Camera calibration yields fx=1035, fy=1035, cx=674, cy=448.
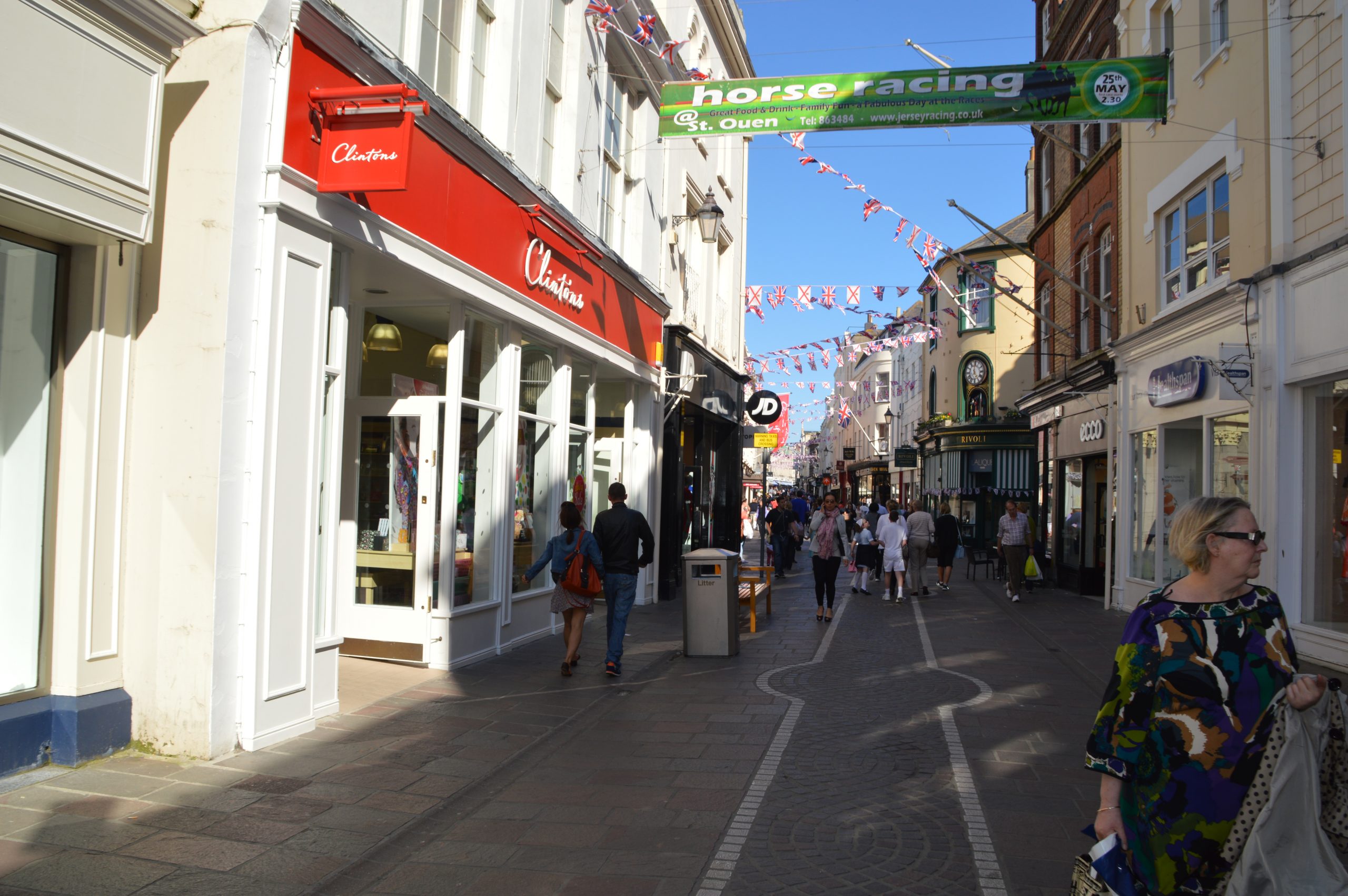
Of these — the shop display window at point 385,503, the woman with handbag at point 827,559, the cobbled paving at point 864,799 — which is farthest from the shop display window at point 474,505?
the woman with handbag at point 827,559

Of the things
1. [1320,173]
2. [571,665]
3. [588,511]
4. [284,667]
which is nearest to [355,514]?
[571,665]

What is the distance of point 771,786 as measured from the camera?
6.09m

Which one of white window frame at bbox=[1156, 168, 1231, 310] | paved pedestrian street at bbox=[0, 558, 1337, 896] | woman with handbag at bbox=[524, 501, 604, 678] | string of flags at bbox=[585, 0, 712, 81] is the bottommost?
paved pedestrian street at bbox=[0, 558, 1337, 896]

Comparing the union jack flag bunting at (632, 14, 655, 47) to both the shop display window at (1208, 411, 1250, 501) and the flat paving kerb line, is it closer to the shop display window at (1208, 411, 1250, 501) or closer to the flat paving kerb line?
the flat paving kerb line

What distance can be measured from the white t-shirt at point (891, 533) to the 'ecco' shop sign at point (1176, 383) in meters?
4.48

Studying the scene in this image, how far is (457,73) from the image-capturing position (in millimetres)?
9789

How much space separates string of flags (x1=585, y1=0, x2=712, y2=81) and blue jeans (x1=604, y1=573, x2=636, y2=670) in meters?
6.59

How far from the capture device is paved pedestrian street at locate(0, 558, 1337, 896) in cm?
457

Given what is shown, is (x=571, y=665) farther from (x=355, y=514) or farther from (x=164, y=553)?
(x=164, y=553)

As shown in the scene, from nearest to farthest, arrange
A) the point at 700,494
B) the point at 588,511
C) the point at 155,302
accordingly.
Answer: the point at 155,302, the point at 588,511, the point at 700,494

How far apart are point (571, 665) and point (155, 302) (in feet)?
16.3

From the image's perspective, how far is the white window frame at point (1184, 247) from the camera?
13672 mm

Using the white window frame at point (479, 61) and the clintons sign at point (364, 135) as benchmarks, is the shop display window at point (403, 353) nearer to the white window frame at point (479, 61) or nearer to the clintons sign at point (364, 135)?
the white window frame at point (479, 61)

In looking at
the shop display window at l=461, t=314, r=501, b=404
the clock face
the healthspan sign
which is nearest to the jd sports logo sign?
the healthspan sign
